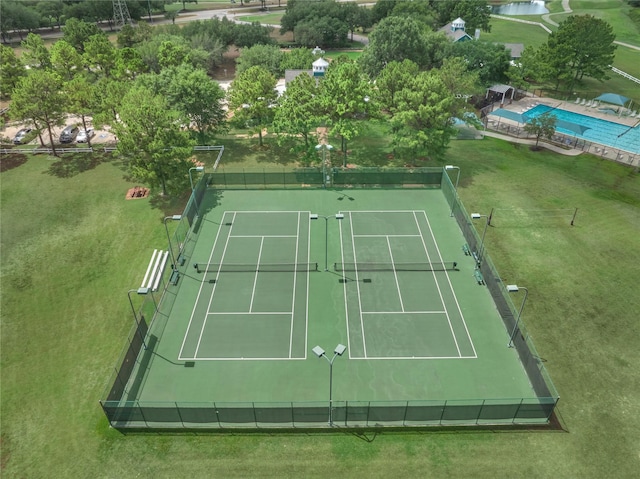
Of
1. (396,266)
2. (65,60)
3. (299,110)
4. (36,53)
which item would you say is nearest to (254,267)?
(396,266)

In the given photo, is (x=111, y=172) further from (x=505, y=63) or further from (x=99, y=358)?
(x=505, y=63)

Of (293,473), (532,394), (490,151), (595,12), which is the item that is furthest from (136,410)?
(595,12)

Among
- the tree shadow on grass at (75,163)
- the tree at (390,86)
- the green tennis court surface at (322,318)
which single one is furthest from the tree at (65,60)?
the tree at (390,86)

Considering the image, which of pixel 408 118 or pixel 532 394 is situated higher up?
pixel 408 118

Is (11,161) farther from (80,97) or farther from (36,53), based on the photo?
(36,53)

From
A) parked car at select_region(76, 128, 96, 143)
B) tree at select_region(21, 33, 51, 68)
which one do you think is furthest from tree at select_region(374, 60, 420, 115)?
tree at select_region(21, 33, 51, 68)

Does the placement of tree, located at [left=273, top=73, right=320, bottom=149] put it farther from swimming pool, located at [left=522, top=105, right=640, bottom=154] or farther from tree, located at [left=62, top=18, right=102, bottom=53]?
tree, located at [left=62, top=18, right=102, bottom=53]
